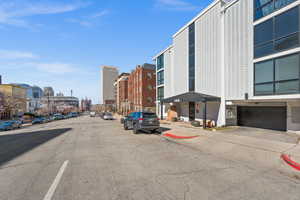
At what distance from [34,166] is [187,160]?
6.22 metres

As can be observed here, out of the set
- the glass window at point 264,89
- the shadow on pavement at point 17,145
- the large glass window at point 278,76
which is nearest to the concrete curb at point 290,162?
the large glass window at point 278,76

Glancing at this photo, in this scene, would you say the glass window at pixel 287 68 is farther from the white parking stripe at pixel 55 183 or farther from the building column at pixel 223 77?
the white parking stripe at pixel 55 183

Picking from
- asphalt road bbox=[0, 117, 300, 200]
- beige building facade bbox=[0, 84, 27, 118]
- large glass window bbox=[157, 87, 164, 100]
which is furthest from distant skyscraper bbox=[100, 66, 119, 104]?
asphalt road bbox=[0, 117, 300, 200]

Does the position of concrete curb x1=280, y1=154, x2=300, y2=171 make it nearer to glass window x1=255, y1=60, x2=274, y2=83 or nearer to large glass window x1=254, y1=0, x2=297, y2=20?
glass window x1=255, y1=60, x2=274, y2=83

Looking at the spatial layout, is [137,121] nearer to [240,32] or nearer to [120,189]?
[120,189]

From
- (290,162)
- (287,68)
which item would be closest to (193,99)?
(287,68)

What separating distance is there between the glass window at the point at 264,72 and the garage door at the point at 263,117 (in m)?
3.19

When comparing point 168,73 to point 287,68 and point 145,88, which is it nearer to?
point 287,68

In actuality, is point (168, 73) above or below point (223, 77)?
above

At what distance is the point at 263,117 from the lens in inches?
577

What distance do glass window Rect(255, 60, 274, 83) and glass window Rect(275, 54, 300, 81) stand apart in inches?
16.1

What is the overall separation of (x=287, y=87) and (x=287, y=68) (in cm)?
141

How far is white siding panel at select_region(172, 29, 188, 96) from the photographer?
880 inches

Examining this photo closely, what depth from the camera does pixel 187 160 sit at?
662 centimetres
